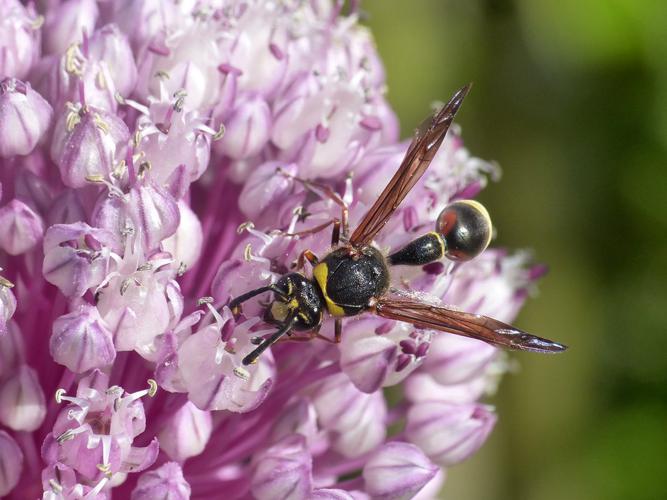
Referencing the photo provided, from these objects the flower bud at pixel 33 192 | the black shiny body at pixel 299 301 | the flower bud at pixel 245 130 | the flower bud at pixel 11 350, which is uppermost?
the flower bud at pixel 245 130

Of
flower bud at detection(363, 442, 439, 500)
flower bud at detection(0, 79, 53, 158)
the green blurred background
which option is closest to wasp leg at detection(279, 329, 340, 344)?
flower bud at detection(363, 442, 439, 500)

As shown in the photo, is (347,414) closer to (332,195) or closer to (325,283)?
(325,283)

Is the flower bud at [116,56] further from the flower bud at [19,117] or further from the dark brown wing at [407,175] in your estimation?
the dark brown wing at [407,175]

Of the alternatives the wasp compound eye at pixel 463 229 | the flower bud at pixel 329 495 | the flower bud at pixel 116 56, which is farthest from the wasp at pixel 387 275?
the flower bud at pixel 116 56

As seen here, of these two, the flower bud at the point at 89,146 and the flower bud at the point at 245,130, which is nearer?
the flower bud at the point at 89,146

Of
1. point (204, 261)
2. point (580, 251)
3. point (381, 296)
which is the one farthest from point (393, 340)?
point (580, 251)

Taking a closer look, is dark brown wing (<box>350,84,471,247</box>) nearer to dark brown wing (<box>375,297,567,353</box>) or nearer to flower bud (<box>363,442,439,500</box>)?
dark brown wing (<box>375,297,567,353</box>)
